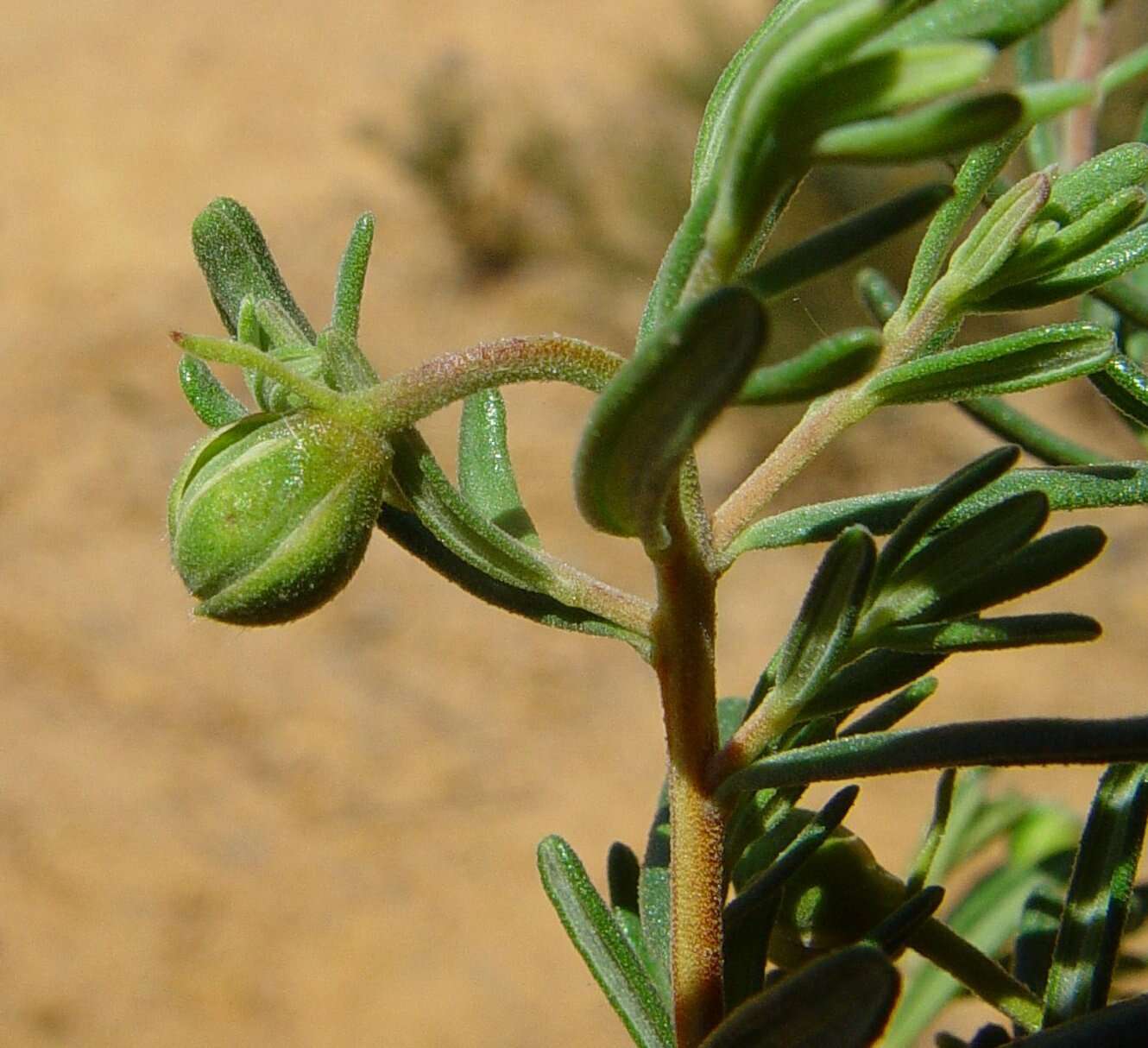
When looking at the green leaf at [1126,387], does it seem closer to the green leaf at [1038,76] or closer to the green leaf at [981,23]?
the green leaf at [981,23]

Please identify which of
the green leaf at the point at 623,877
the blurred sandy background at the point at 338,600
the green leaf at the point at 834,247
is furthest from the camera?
the blurred sandy background at the point at 338,600

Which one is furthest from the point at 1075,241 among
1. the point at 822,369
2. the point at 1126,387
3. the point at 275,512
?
the point at 275,512

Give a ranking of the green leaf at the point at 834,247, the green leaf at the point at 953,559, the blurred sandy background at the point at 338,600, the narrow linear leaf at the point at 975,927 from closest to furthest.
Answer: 1. the green leaf at the point at 834,247
2. the green leaf at the point at 953,559
3. the narrow linear leaf at the point at 975,927
4. the blurred sandy background at the point at 338,600

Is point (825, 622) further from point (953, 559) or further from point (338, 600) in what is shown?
point (338, 600)

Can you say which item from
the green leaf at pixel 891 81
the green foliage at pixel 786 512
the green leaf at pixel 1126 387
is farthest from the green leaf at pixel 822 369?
the green leaf at pixel 1126 387

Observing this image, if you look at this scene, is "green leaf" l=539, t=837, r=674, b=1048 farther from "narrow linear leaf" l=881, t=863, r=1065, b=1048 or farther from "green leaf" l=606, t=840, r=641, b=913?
"narrow linear leaf" l=881, t=863, r=1065, b=1048

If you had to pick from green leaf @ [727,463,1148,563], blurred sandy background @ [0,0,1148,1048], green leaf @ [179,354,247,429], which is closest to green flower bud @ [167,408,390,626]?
green leaf @ [179,354,247,429]
